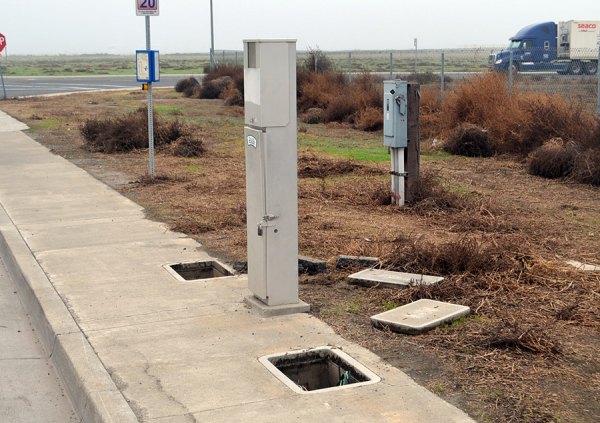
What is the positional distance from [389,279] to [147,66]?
24.4ft

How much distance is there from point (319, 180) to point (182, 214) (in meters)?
3.56

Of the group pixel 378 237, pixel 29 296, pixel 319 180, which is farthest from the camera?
pixel 319 180

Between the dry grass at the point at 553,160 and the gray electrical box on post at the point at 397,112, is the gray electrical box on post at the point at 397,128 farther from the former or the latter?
the dry grass at the point at 553,160

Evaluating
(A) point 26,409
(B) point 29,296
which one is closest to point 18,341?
(B) point 29,296

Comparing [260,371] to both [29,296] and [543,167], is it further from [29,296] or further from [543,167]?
[543,167]

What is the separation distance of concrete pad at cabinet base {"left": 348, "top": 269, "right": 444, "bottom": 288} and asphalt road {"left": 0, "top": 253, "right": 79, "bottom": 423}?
284 cm

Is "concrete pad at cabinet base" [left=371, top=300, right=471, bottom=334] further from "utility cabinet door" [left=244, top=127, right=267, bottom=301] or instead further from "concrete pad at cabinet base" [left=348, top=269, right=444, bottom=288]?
"utility cabinet door" [left=244, top=127, right=267, bottom=301]

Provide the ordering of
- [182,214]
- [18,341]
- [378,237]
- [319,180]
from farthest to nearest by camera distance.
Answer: [319,180]
[182,214]
[378,237]
[18,341]

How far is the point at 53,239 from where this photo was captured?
1025 cm

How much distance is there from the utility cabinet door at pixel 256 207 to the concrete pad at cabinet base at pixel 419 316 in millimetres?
999

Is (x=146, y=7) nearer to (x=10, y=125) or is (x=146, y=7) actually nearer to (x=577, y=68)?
(x=10, y=125)

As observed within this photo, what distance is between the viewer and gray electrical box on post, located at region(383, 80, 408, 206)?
1186cm

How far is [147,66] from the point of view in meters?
14.1

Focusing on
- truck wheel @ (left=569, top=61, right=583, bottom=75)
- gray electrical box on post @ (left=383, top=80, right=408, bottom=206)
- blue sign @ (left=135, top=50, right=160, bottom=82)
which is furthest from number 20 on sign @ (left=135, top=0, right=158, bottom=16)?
truck wheel @ (left=569, top=61, right=583, bottom=75)
